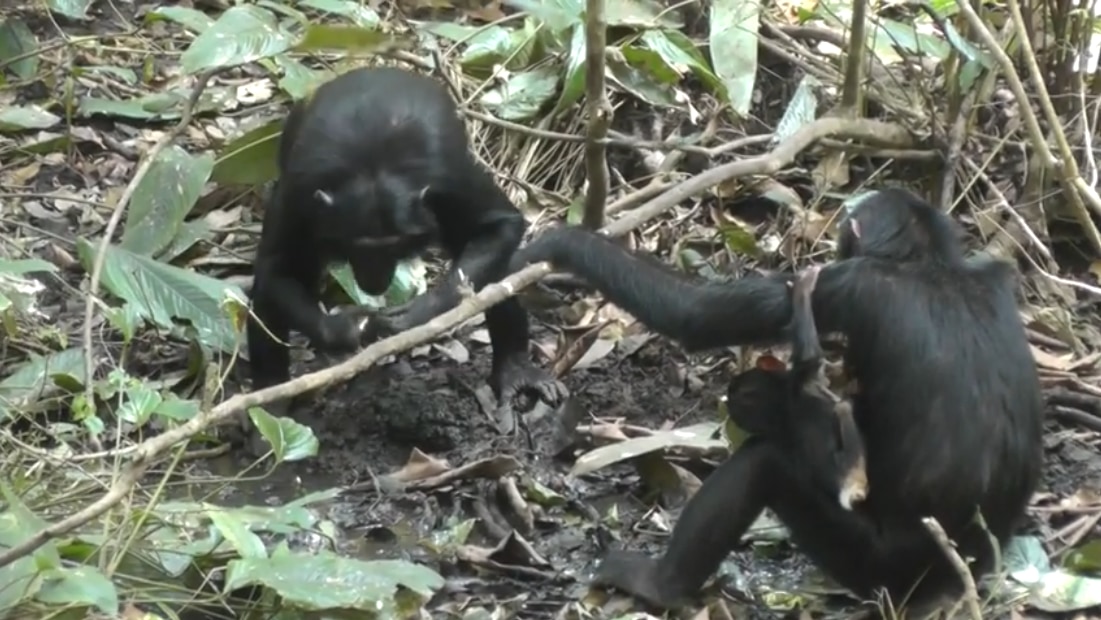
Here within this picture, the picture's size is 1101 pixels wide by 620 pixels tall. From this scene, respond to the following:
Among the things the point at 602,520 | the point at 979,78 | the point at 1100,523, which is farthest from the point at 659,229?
the point at 1100,523

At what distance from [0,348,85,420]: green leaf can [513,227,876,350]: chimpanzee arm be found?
1775 mm

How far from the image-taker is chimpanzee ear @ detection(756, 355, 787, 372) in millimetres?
5020

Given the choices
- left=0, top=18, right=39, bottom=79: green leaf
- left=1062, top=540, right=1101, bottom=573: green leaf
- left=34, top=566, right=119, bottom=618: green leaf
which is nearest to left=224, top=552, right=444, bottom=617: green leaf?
left=34, top=566, right=119, bottom=618: green leaf

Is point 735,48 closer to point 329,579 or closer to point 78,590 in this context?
point 329,579

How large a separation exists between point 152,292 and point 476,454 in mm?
1354

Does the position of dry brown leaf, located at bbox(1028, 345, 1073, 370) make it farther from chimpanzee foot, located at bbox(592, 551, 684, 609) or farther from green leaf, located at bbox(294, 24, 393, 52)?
green leaf, located at bbox(294, 24, 393, 52)

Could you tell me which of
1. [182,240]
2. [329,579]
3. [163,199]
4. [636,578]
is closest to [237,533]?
[329,579]

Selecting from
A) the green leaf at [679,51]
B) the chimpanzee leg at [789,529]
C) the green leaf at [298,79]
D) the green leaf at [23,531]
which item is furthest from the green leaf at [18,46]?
the chimpanzee leg at [789,529]

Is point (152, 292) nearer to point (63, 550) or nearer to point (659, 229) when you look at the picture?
point (63, 550)

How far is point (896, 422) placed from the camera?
4336 mm

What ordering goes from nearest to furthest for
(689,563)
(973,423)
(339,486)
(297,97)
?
Answer: (973,423), (689,563), (339,486), (297,97)

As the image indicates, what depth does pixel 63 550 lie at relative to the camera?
4.39 meters

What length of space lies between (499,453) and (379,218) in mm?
958

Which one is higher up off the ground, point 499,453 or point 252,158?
point 252,158
